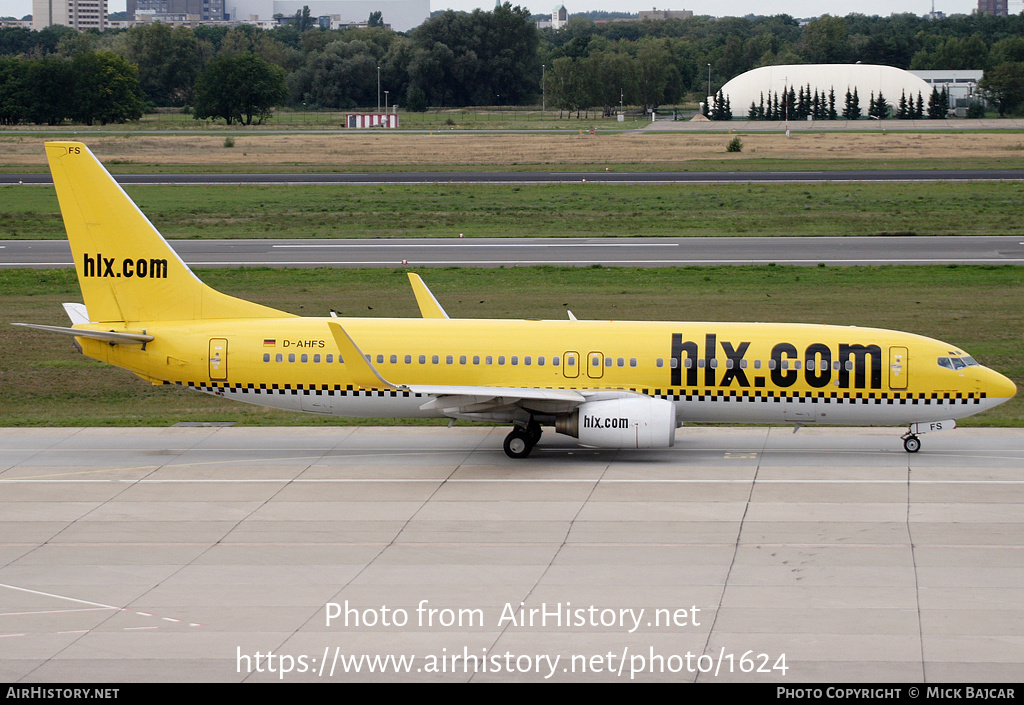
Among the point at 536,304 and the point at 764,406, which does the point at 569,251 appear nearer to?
the point at 536,304

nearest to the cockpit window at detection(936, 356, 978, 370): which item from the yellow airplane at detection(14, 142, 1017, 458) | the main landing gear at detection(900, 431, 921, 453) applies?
the yellow airplane at detection(14, 142, 1017, 458)

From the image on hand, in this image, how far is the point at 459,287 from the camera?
53812 millimetres

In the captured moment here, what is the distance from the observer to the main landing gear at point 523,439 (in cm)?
2989

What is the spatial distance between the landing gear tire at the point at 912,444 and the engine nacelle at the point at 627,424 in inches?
265

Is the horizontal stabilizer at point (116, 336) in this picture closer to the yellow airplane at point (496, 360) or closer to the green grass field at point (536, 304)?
the yellow airplane at point (496, 360)

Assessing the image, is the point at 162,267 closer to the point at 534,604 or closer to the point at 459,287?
the point at 534,604

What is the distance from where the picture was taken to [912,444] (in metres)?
30.4

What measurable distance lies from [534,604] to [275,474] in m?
11.1

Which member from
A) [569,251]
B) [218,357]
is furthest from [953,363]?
[569,251]

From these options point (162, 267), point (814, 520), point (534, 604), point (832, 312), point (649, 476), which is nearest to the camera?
point (534, 604)

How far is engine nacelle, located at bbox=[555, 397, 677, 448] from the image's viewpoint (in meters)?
28.2

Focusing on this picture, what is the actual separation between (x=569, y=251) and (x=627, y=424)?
37.7m

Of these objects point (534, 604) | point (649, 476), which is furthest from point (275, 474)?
point (534, 604)

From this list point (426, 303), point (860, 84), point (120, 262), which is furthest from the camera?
point (860, 84)
